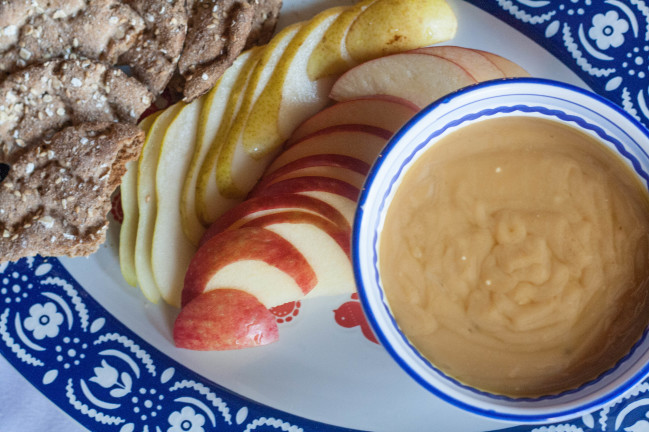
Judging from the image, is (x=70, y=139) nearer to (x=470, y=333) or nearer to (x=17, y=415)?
(x=17, y=415)

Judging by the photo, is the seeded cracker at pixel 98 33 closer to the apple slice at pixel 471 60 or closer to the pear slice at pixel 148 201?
the pear slice at pixel 148 201

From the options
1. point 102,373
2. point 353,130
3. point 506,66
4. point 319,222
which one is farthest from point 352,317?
point 506,66

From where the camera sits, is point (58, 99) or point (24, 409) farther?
point (24, 409)

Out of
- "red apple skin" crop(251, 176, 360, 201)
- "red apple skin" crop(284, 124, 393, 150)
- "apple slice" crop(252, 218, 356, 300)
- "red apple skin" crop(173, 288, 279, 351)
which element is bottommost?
"red apple skin" crop(173, 288, 279, 351)

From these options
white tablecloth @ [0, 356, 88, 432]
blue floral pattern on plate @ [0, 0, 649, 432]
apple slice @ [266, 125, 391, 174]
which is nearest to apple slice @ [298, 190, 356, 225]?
apple slice @ [266, 125, 391, 174]

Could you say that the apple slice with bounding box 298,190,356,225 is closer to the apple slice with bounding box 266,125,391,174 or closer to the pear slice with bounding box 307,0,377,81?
the apple slice with bounding box 266,125,391,174

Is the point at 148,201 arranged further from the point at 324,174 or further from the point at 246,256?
the point at 324,174
